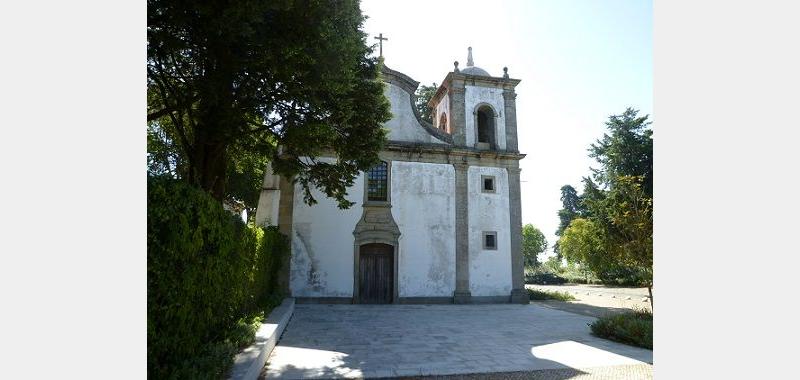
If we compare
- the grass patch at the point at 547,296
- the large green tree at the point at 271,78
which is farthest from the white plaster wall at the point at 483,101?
the large green tree at the point at 271,78

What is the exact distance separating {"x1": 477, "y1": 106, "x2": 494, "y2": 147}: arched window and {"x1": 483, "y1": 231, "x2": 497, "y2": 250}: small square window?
405 centimetres

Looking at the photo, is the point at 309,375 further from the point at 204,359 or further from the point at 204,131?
the point at 204,131

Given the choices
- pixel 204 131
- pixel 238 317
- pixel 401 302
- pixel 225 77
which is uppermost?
pixel 225 77

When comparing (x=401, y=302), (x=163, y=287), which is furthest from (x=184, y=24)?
(x=401, y=302)

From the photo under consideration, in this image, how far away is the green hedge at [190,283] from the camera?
4.50m

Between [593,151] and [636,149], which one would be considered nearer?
[636,149]

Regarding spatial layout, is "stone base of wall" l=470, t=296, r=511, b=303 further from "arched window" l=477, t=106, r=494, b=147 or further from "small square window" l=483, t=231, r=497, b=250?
"arched window" l=477, t=106, r=494, b=147

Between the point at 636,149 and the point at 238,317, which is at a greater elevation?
the point at 636,149

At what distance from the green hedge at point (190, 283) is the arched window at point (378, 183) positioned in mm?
9735

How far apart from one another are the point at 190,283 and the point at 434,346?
5.07 m

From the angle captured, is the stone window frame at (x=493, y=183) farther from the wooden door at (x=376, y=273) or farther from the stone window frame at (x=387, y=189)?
the wooden door at (x=376, y=273)

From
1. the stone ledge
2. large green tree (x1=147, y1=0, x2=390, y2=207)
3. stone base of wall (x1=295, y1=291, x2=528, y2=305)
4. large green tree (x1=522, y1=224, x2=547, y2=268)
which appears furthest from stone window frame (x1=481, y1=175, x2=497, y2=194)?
large green tree (x1=522, y1=224, x2=547, y2=268)

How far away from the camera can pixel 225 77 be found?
24.6ft

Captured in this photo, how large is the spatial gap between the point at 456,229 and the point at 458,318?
5.44m
